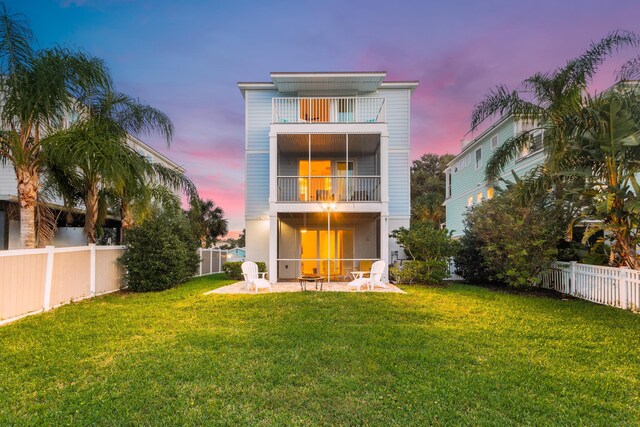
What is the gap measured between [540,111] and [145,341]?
12236mm

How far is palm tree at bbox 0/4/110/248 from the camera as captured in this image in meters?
6.37

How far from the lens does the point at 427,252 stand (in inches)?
449

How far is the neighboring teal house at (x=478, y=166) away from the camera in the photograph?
631 inches

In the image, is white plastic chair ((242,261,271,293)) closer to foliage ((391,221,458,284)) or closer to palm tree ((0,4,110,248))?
foliage ((391,221,458,284))

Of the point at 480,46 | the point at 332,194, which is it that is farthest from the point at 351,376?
the point at 480,46

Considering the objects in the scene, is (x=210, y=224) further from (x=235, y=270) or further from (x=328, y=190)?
(x=328, y=190)

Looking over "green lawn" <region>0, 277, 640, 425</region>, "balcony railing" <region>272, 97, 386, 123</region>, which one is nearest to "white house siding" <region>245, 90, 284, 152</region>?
"balcony railing" <region>272, 97, 386, 123</region>

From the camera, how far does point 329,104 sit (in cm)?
1468

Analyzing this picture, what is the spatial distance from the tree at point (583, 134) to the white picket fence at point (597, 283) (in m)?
0.66

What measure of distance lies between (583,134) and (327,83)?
9445 mm

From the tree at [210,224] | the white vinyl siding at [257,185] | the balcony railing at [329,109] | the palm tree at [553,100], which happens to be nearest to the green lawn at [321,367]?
the palm tree at [553,100]

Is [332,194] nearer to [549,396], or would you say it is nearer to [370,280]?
[370,280]

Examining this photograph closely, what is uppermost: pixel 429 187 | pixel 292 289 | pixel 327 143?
pixel 429 187

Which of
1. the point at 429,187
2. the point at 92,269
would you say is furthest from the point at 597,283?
the point at 429,187
